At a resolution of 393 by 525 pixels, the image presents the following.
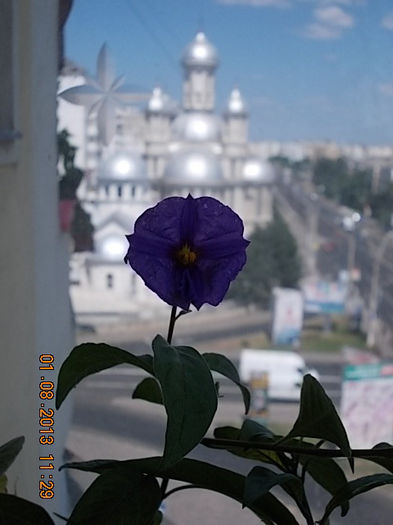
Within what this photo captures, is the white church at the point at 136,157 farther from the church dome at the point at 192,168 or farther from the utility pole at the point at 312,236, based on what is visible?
the utility pole at the point at 312,236

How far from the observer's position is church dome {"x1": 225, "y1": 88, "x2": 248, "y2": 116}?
1.01 metres

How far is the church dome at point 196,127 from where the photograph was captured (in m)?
1.07

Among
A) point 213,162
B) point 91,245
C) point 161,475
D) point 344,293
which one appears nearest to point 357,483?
point 161,475

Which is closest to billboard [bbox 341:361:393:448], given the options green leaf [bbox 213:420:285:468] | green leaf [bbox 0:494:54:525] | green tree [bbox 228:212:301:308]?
green tree [bbox 228:212:301:308]

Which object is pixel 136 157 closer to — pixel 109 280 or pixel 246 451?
pixel 109 280

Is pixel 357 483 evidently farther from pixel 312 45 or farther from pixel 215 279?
pixel 312 45

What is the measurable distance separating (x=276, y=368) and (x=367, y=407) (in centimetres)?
17

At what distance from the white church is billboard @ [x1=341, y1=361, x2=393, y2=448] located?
320mm

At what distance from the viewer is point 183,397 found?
1.02ft

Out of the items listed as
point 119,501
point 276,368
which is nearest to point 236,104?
point 276,368

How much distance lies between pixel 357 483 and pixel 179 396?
13 centimetres

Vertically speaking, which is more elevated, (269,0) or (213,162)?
(269,0)

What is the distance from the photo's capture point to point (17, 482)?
25.0 inches
